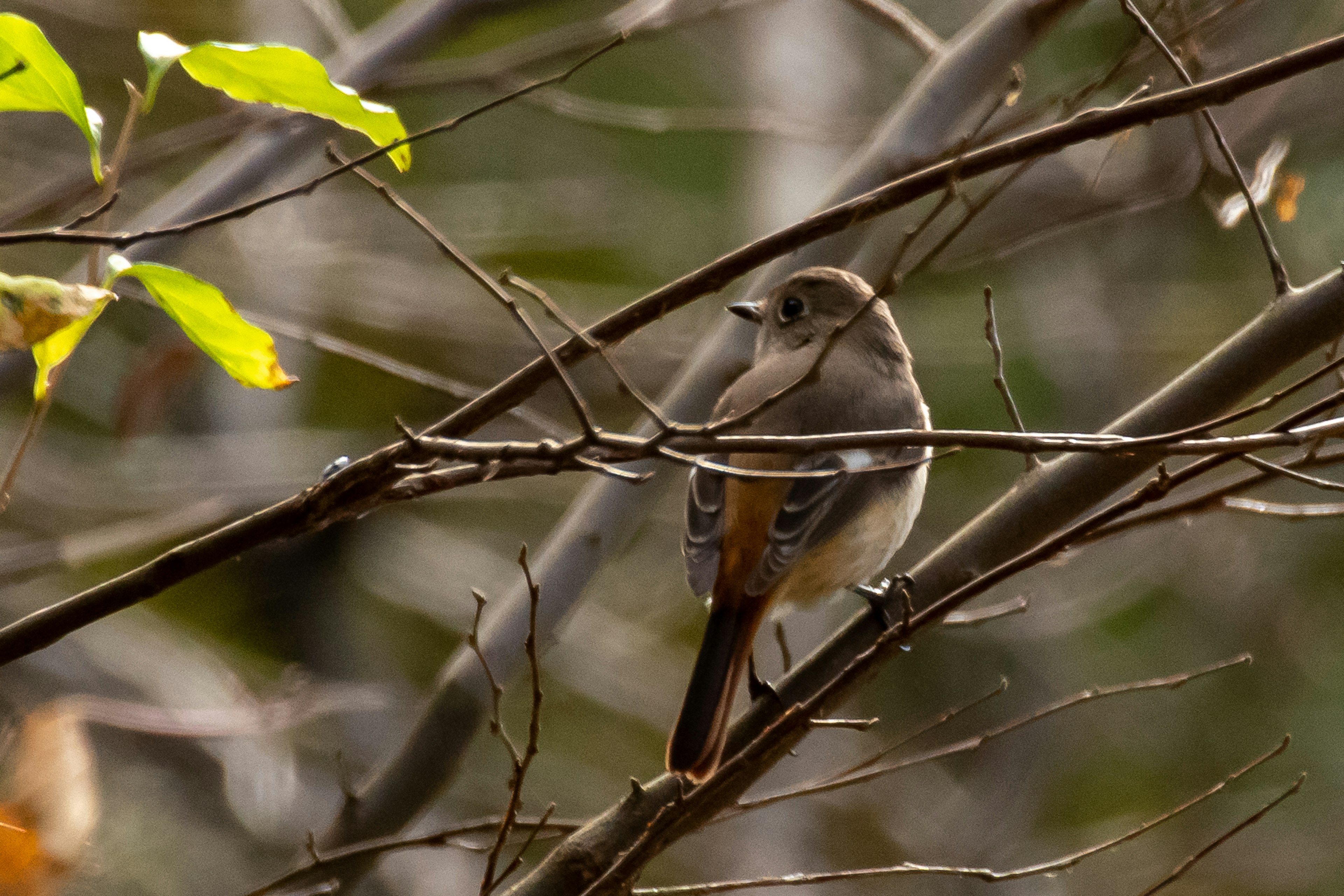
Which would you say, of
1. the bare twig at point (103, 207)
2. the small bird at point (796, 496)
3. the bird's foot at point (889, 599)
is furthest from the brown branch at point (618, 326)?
the small bird at point (796, 496)

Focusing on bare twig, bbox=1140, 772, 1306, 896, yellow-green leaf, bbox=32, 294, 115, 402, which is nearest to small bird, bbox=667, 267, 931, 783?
bare twig, bbox=1140, 772, 1306, 896

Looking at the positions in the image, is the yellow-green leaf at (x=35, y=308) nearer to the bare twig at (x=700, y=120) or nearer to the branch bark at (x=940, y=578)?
the branch bark at (x=940, y=578)

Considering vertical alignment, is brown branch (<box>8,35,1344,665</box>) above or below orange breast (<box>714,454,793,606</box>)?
below

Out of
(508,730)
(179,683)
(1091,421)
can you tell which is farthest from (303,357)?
(1091,421)

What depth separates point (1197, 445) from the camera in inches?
63.8

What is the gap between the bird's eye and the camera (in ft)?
14.5

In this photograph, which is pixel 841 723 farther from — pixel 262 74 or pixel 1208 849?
pixel 262 74

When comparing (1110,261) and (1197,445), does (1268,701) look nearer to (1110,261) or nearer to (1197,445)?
(1110,261)

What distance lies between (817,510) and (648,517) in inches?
92.0

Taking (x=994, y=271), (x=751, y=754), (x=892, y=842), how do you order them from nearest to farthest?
(x=751, y=754) → (x=892, y=842) → (x=994, y=271)

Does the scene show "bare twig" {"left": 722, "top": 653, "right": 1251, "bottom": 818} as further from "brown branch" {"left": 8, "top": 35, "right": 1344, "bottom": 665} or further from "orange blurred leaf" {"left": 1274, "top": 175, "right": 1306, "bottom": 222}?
"orange blurred leaf" {"left": 1274, "top": 175, "right": 1306, "bottom": 222}

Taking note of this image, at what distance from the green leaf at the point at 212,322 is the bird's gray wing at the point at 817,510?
6.98 feet

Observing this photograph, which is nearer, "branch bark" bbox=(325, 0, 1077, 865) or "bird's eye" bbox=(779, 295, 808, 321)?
"branch bark" bbox=(325, 0, 1077, 865)

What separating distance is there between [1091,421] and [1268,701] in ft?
9.14
